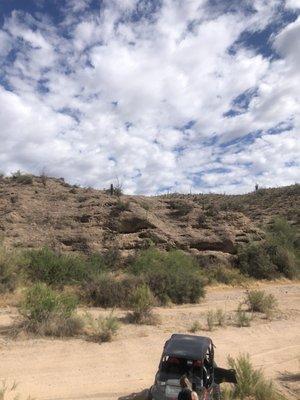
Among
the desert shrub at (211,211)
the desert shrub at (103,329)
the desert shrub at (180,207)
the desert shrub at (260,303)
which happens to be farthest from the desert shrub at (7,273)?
the desert shrub at (211,211)

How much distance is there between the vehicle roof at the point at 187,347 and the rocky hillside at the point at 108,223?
18398 millimetres

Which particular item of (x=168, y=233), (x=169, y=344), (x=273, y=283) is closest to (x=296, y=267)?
(x=273, y=283)

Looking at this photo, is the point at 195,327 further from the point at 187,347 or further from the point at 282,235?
the point at 282,235

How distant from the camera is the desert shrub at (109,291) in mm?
18812

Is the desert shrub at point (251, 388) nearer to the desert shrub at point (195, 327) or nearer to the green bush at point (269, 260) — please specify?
the desert shrub at point (195, 327)

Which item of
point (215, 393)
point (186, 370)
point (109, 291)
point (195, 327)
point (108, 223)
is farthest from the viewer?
point (108, 223)

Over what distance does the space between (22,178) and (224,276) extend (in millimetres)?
18416

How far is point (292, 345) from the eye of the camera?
1437 centimetres

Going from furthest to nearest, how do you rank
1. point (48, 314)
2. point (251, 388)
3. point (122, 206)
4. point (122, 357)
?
point (122, 206)
point (48, 314)
point (122, 357)
point (251, 388)

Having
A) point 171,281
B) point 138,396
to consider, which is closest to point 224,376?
point 138,396

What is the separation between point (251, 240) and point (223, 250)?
2292 mm

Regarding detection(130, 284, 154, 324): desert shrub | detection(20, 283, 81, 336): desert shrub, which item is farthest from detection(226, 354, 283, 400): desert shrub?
detection(130, 284, 154, 324): desert shrub

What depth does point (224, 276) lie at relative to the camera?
1097 inches

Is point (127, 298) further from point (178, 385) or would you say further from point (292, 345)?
point (178, 385)
